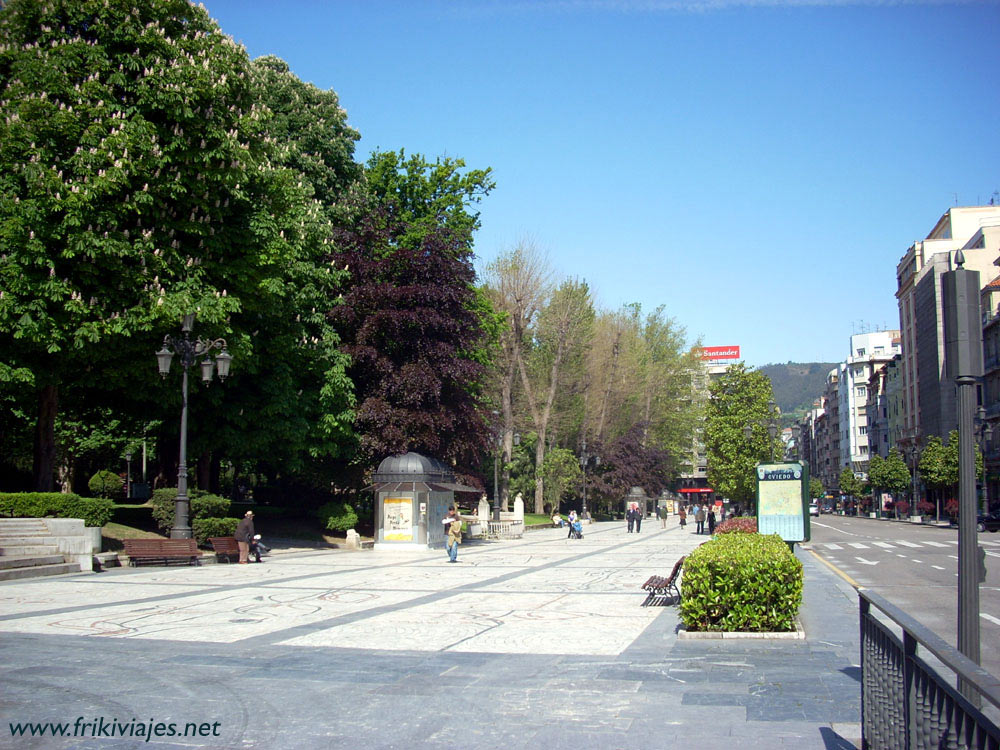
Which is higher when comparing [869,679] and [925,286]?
[925,286]

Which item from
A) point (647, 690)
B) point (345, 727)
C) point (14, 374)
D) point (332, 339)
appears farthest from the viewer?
point (332, 339)

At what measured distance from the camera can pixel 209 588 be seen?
16.8 meters

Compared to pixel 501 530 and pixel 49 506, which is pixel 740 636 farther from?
pixel 501 530

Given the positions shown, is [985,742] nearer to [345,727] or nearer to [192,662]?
[345,727]

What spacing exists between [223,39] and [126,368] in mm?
9884

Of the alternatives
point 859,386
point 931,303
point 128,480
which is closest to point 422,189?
point 128,480

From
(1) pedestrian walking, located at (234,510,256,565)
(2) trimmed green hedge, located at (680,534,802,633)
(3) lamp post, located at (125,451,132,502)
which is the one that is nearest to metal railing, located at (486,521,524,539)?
(1) pedestrian walking, located at (234,510,256,565)

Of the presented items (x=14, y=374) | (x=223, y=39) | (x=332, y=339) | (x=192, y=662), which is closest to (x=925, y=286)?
(x=332, y=339)

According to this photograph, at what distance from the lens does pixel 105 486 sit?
47438 millimetres

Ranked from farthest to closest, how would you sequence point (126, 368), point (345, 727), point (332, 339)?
point (332, 339) < point (126, 368) < point (345, 727)

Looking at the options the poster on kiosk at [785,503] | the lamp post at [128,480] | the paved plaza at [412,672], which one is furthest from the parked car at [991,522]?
the lamp post at [128,480]

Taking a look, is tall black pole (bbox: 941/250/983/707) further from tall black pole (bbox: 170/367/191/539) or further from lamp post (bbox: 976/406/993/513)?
lamp post (bbox: 976/406/993/513)

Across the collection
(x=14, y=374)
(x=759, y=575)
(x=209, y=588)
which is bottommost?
(x=209, y=588)

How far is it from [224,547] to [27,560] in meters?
5.83
